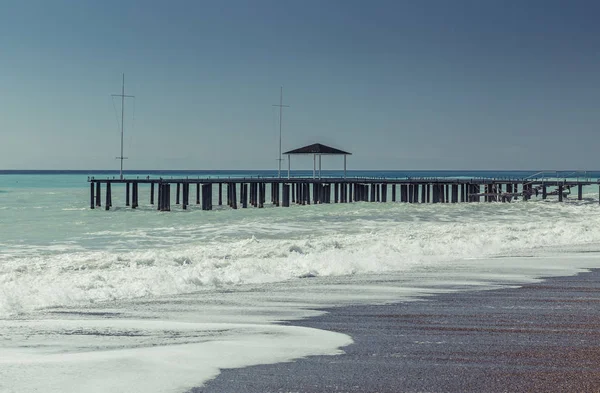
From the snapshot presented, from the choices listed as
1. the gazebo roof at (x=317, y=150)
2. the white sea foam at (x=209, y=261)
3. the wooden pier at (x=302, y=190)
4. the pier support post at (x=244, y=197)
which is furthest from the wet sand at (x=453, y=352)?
the gazebo roof at (x=317, y=150)

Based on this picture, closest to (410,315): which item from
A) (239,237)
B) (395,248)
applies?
(395,248)

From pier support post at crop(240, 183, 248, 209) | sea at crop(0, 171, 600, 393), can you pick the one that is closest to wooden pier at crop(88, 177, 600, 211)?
pier support post at crop(240, 183, 248, 209)

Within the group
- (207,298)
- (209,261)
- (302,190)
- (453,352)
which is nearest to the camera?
(453,352)

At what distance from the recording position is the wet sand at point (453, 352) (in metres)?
4.43

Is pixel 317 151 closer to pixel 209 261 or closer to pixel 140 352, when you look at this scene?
pixel 209 261

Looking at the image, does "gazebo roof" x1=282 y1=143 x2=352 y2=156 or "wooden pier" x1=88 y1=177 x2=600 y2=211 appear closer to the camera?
"wooden pier" x1=88 y1=177 x2=600 y2=211

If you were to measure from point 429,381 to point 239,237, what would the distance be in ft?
68.9

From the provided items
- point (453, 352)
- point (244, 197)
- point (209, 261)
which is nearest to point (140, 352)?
point (453, 352)

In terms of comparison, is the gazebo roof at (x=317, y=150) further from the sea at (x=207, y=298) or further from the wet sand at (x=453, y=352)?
the wet sand at (x=453, y=352)

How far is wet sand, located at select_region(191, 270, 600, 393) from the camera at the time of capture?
14.5 ft

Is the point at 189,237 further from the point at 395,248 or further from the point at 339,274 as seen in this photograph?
the point at 339,274

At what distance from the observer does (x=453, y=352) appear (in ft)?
17.3

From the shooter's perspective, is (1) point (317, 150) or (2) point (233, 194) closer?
(2) point (233, 194)

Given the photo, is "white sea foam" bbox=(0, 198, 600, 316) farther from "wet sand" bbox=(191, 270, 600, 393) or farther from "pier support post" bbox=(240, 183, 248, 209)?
"pier support post" bbox=(240, 183, 248, 209)
